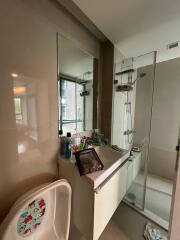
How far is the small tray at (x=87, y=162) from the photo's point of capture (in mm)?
1071

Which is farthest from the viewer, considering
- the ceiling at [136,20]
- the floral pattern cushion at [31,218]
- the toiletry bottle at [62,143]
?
the toiletry bottle at [62,143]

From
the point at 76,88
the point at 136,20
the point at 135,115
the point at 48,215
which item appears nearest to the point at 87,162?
the point at 48,215

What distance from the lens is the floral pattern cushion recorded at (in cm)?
91

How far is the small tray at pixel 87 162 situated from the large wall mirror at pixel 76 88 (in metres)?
0.35

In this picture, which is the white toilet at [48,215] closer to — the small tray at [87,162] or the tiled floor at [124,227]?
the small tray at [87,162]

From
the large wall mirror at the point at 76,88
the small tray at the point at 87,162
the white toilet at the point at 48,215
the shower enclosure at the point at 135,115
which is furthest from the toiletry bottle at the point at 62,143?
the shower enclosure at the point at 135,115

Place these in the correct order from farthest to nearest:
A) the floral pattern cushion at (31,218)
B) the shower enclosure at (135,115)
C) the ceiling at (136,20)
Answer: the shower enclosure at (135,115) < the ceiling at (136,20) < the floral pattern cushion at (31,218)

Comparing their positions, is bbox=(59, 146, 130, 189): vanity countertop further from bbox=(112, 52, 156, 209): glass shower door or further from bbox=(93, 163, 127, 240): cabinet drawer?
bbox=(112, 52, 156, 209): glass shower door

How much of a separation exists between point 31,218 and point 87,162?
2.02ft

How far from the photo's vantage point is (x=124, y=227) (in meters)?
1.50

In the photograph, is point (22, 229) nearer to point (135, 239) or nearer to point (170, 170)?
point (135, 239)

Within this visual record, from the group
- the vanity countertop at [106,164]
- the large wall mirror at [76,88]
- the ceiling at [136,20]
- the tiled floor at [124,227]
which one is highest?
the ceiling at [136,20]

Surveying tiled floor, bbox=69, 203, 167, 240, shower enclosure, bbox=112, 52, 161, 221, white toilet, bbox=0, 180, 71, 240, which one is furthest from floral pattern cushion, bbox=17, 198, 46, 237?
shower enclosure, bbox=112, 52, 161, 221

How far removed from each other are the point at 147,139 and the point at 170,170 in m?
0.95
